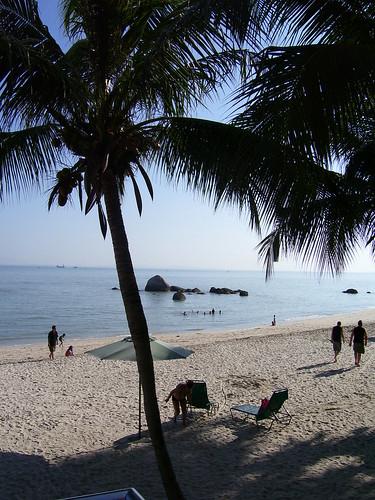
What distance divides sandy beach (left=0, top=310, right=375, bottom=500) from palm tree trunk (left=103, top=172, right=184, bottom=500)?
1627 mm

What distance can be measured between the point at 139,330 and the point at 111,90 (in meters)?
2.30

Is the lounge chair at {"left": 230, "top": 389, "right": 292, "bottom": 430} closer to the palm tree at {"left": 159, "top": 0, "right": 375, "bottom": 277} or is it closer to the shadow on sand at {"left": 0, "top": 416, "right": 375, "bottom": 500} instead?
the shadow on sand at {"left": 0, "top": 416, "right": 375, "bottom": 500}

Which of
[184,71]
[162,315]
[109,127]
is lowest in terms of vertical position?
[162,315]

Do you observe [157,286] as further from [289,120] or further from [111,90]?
[289,120]

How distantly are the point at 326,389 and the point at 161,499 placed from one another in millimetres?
6532

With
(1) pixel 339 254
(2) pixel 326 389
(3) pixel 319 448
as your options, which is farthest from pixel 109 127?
(2) pixel 326 389

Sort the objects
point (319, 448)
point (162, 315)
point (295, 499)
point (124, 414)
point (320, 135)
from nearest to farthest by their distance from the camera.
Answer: point (320, 135)
point (295, 499)
point (319, 448)
point (124, 414)
point (162, 315)

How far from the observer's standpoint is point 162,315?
48.0 m

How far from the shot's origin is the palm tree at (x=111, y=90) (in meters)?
4.12

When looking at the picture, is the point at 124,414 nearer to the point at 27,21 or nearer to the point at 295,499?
the point at 295,499

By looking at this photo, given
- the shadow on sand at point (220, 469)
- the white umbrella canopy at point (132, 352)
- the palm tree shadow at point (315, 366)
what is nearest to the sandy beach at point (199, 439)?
the shadow on sand at point (220, 469)

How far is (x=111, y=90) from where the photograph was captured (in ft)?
15.1

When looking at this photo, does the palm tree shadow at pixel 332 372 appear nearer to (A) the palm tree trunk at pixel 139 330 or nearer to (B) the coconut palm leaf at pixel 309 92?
(A) the palm tree trunk at pixel 139 330

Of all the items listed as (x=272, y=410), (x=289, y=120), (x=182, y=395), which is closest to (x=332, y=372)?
(x=272, y=410)
